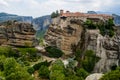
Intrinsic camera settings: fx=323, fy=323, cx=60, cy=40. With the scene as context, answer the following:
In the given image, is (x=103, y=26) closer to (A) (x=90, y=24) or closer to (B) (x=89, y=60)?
(A) (x=90, y=24)

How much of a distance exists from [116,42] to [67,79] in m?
30.3

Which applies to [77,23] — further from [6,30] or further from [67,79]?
[67,79]

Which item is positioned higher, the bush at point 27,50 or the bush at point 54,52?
the bush at point 27,50

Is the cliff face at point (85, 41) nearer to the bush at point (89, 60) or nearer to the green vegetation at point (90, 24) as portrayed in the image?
the bush at point (89, 60)

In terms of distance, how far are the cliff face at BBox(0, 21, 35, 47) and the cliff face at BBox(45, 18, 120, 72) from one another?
996 centimetres

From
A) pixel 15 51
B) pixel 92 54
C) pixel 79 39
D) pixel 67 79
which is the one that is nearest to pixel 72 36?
pixel 79 39

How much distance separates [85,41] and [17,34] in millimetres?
21252

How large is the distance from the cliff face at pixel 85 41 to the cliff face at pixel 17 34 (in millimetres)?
9956

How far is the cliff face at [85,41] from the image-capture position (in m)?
98.4

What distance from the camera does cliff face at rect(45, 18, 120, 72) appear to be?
323ft

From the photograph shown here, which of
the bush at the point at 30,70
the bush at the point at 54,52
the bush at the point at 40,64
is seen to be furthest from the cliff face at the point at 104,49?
the bush at the point at 30,70

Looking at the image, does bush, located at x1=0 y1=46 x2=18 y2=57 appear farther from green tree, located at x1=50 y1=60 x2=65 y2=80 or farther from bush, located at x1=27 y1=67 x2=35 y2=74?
green tree, located at x1=50 y1=60 x2=65 y2=80

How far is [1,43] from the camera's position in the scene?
100m

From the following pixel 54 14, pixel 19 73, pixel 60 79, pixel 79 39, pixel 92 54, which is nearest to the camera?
pixel 19 73
